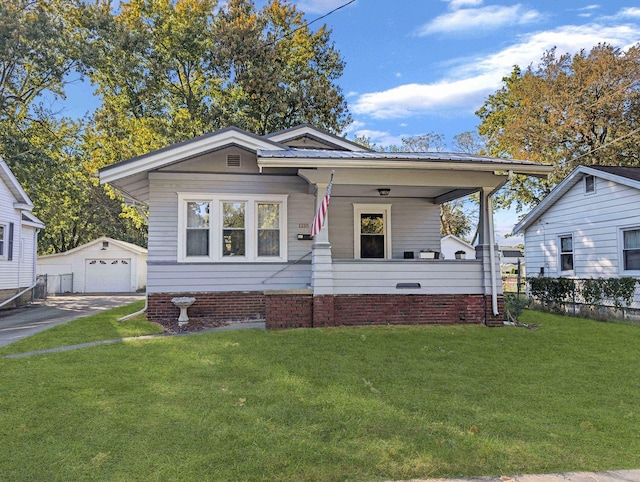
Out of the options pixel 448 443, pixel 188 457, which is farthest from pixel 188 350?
pixel 448 443

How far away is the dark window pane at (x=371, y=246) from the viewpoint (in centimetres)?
1196

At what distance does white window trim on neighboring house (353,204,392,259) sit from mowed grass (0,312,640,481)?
5.00 meters

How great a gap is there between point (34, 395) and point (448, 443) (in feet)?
13.7

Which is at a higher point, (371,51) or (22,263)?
(371,51)

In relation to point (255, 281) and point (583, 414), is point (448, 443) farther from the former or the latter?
point (255, 281)

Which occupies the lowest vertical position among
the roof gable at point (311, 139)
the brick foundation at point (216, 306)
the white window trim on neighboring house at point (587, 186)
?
the brick foundation at point (216, 306)

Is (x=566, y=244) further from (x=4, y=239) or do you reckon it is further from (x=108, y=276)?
(x=108, y=276)

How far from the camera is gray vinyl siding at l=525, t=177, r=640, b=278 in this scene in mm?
12125

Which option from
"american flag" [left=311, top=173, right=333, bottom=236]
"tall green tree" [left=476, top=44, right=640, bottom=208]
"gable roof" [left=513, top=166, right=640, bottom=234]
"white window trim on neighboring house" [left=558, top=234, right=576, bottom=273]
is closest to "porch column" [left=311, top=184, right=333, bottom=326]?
"american flag" [left=311, top=173, right=333, bottom=236]

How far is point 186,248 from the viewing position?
10258mm

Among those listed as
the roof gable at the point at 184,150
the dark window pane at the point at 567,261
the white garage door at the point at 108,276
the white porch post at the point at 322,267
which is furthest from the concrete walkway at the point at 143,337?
the white garage door at the point at 108,276

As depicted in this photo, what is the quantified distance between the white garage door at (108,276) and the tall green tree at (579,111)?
2294cm

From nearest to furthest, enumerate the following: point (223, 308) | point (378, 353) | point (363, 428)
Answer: point (363, 428) → point (378, 353) → point (223, 308)

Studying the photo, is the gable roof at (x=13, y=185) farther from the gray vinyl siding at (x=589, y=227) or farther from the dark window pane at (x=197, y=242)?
the gray vinyl siding at (x=589, y=227)
